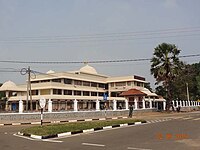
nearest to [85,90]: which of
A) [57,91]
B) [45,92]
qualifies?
[57,91]

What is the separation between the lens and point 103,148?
968cm

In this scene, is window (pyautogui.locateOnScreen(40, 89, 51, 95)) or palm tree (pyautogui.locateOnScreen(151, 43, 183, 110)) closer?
palm tree (pyautogui.locateOnScreen(151, 43, 183, 110))

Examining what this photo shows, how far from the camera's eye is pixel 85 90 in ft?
210

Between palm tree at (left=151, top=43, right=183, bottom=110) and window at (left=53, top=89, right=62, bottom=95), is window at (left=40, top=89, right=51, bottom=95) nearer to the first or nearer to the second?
window at (left=53, top=89, right=62, bottom=95)

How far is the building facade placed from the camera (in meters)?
39.1

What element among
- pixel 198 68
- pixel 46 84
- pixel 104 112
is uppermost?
pixel 198 68

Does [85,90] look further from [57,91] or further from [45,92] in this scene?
[45,92]

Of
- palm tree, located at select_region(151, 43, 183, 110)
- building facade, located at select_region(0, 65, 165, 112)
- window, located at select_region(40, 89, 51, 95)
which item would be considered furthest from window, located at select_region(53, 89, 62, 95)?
palm tree, located at select_region(151, 43, 183, 110)

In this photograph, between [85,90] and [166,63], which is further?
[85,90]

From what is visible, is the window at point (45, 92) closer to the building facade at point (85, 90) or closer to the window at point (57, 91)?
the building facade at point (85, 90)

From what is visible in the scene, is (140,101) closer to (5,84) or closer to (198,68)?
(5,84)

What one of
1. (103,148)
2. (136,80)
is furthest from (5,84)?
(103,148)

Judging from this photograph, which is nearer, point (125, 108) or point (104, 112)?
point (104, 112)

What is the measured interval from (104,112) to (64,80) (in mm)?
28783
